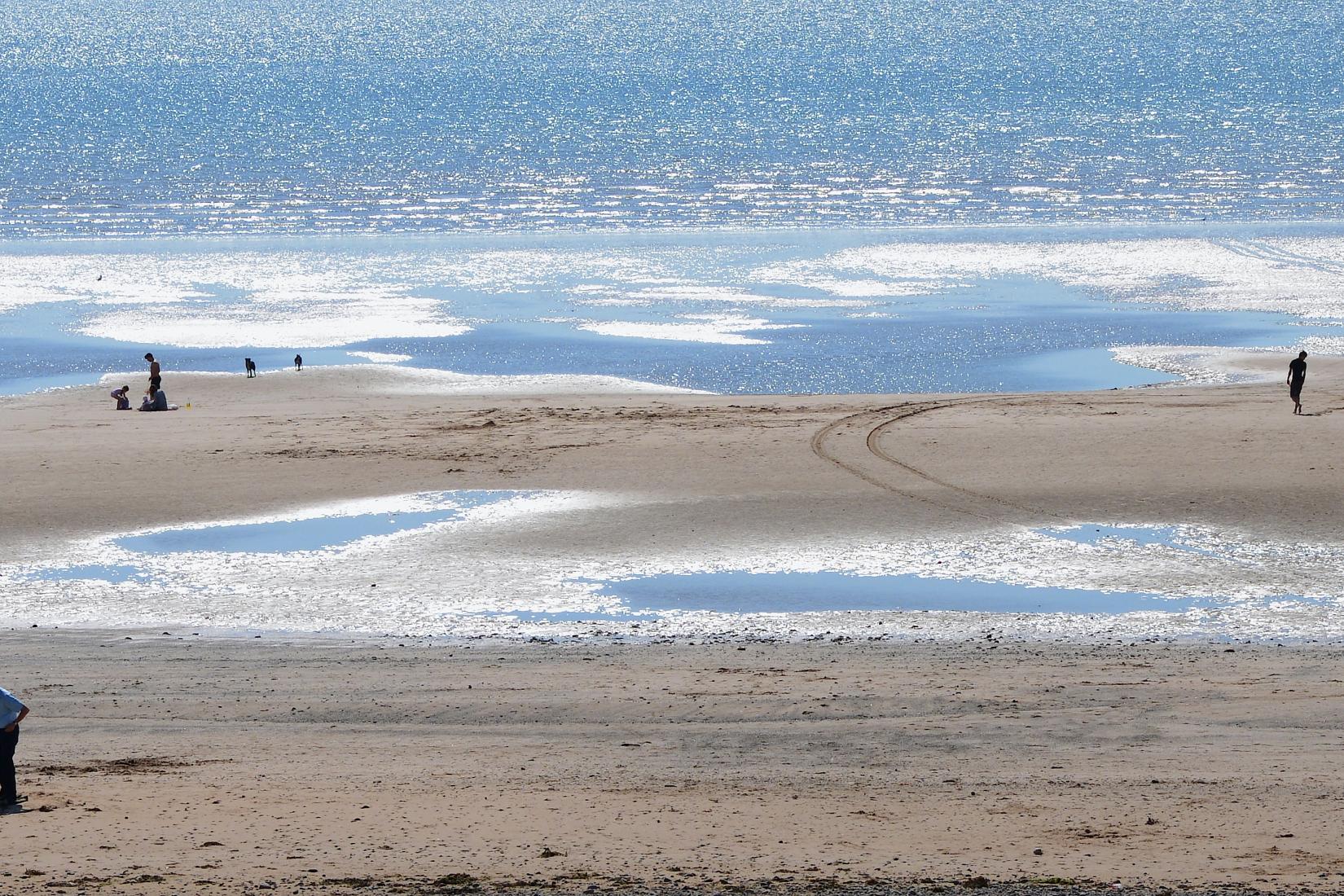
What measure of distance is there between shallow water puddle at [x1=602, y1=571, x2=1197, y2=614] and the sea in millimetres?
473

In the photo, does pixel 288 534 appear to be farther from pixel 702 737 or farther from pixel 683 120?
pixel 683 120

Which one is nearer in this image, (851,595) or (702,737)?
(702,737)

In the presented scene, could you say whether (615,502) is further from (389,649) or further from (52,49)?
(52,49)

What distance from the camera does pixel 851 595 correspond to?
45.0 feet

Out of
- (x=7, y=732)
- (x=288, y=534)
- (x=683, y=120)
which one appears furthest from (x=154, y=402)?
(x=683, y=120)

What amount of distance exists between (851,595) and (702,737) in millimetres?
3982

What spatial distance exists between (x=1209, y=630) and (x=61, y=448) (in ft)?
45.0

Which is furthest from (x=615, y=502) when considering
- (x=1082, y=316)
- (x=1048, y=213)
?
(x=1048, y=213)

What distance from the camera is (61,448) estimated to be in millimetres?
19484

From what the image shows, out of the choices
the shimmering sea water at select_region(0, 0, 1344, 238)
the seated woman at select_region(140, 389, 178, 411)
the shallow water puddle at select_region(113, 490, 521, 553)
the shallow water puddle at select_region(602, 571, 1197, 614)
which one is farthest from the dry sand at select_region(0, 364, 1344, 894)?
the shimmering sea water at select_region(0, 0, 1344, 238)

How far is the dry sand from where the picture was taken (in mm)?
7996

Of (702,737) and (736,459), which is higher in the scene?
(736,459)

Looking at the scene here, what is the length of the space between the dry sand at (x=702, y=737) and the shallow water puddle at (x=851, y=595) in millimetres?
1235

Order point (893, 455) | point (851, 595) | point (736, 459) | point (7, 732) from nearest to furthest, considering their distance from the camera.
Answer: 1. point (7, 732)
2. point (851, 595)
3. point (736, 459)
4. point (893, 455)
